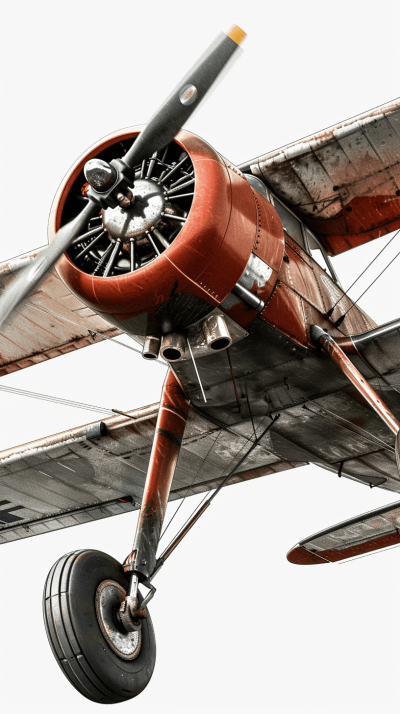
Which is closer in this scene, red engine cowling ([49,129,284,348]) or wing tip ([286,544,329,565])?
red engine cowling ([49,129,284,348])

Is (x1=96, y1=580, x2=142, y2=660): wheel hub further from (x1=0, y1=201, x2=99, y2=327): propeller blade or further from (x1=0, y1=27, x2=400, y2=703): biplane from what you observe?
(x1=0, y1=201, x2=99, y2=327): propeller blade

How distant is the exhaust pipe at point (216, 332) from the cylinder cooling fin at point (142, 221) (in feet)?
2.31

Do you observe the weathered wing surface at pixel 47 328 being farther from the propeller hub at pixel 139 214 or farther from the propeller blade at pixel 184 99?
the propeller blade at pixel 184 99

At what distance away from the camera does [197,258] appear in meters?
6.82

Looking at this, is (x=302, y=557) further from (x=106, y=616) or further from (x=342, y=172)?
(x=342, y=172)

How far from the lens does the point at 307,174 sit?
29.8 feet

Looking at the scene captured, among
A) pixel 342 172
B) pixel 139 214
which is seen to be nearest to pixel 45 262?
pixel 139 214

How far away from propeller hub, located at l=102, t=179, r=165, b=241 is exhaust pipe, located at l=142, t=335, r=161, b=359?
865 mm

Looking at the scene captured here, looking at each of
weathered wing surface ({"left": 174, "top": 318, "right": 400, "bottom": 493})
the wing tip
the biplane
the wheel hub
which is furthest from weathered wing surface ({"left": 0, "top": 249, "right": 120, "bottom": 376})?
the wheel hub

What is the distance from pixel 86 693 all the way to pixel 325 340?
346cm

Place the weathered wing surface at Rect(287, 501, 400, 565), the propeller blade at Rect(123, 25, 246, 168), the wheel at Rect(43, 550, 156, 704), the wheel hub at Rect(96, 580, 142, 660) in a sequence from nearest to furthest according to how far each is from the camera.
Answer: the propeller blade at Rect(123, 25, 246, 168), the wheel at Rect(43, 550, 156, 704), the weathered wing surface at Rect(287, 501, 400, 565), the wheel hub at Rect(96, 580, 142, 660)

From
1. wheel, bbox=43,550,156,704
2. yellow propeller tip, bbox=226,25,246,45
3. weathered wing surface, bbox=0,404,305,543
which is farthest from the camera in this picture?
weathered wing surface, bbox=0,404,305,543

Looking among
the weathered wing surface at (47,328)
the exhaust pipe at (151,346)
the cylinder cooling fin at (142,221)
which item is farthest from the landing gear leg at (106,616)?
the weathered wing surface at (47,328)

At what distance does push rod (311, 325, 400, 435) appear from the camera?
7246mm
